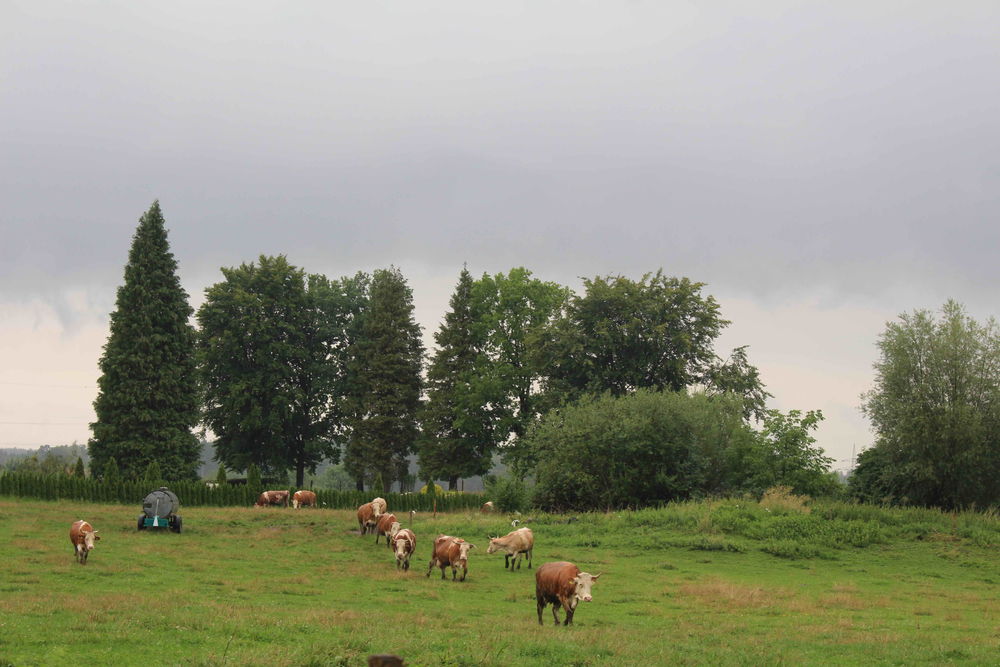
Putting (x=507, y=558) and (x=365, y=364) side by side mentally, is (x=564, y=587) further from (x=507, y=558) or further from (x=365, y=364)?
(x=365, y=364)

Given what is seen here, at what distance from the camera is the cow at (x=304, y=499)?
4894 centimetres

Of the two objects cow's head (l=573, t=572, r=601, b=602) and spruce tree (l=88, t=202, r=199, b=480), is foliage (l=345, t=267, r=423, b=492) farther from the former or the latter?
cow's head (l=573, t=572, r=601, b=602)

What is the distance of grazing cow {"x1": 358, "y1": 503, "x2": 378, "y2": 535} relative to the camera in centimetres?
3503

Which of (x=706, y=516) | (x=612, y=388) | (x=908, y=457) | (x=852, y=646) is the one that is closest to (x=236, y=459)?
(x=612, y=388)

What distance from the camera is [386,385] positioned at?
7131 centimetres

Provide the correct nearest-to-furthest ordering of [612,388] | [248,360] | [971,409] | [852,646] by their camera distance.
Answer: [852,646] → [971,409] → [612,388] → [248,360]

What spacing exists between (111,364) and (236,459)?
13.7 metres

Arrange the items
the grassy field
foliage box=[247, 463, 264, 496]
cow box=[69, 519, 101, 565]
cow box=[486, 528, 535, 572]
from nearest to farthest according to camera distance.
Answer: the grassy field → cow box=[69, 519, 101, 565] → cow box=[486, 528, 535, 572] → foliage box=[247, 463, 264, 496]

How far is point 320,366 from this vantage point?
71.4m

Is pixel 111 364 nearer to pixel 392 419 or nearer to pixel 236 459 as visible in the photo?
pixel 236 459

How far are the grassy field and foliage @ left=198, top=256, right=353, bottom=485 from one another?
25.9 meters

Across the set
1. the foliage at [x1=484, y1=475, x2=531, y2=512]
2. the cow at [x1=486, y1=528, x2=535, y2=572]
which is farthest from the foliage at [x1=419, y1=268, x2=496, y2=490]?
the cow at [x1=486, y1=528, x2=535, y2=572]

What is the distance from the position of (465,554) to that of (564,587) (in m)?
7.57

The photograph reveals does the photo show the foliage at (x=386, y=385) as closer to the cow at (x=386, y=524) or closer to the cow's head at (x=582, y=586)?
the cow at (x=386, y=524)
